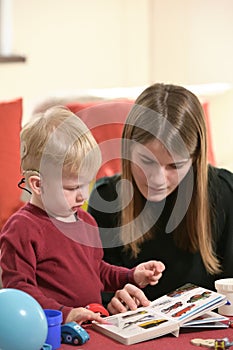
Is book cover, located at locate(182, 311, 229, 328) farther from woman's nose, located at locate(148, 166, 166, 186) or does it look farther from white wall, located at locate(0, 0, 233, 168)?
white wall, located at locate(0, 0, 233, 168)

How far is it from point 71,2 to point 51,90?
0.45 meters

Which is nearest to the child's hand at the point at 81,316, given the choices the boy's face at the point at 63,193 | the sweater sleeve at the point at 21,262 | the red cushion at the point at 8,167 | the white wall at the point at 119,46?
the sweater sleeve at the point at 21,262

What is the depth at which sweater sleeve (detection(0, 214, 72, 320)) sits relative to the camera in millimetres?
1608

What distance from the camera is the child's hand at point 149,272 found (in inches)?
68.9

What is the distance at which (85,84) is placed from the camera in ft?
12.8

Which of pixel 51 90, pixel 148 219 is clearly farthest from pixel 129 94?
pixel 148 219

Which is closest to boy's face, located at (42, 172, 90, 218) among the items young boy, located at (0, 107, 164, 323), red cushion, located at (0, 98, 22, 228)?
young boy, located at (0, 107, 164, 323)

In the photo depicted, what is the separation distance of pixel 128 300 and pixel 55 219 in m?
0.24

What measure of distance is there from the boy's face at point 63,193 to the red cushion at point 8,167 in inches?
44.2

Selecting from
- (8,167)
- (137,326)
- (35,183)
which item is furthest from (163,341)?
(8,167)

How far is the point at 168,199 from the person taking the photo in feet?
7.35

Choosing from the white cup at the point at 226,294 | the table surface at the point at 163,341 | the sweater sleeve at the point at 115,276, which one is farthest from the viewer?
the sweater sleeve at the point at 115,276

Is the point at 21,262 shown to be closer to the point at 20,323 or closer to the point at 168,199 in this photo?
the point at 20,323

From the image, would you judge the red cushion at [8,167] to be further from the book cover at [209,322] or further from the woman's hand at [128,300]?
the book cover at [209,322]
